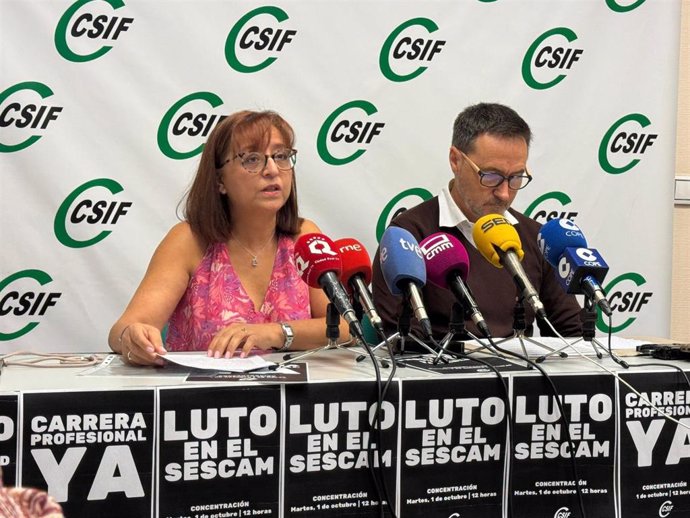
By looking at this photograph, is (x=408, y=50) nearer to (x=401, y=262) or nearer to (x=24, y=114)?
(x=24, y=114)

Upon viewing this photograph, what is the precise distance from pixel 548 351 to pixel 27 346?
1.75 metres

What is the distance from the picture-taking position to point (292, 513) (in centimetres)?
120

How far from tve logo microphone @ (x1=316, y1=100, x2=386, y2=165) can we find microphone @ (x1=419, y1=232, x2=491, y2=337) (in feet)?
4.40

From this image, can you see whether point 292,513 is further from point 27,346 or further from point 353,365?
point 27,346

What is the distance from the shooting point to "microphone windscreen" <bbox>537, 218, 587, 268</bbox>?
1.47 m

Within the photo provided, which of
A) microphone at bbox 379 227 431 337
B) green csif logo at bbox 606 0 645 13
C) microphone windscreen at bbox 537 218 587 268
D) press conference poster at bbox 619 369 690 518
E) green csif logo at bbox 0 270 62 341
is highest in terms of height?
green csif logo at bbox 606 0 645 13

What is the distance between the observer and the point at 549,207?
9.73 ft

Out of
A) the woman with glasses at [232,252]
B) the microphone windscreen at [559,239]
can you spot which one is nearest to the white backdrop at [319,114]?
the woman with glasses at [232,252]

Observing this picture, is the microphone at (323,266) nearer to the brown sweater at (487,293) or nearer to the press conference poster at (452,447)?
the press conference poster at (452,447)

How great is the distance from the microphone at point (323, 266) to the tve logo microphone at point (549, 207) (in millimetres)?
1722

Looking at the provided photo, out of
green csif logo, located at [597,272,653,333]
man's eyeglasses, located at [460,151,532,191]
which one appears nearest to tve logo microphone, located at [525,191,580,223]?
green csif logo, located at [597,272,653,333]

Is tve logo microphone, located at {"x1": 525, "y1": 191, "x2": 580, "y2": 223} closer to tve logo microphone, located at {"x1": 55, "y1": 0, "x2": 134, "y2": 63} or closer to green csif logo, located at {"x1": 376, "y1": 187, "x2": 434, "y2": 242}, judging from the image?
green csif logo, located at {"x1": 376, "y1": 187, "x2": 434, "y2": 242}

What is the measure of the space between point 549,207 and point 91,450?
2.23 m

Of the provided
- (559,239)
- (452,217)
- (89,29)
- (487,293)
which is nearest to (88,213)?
(89,29)
